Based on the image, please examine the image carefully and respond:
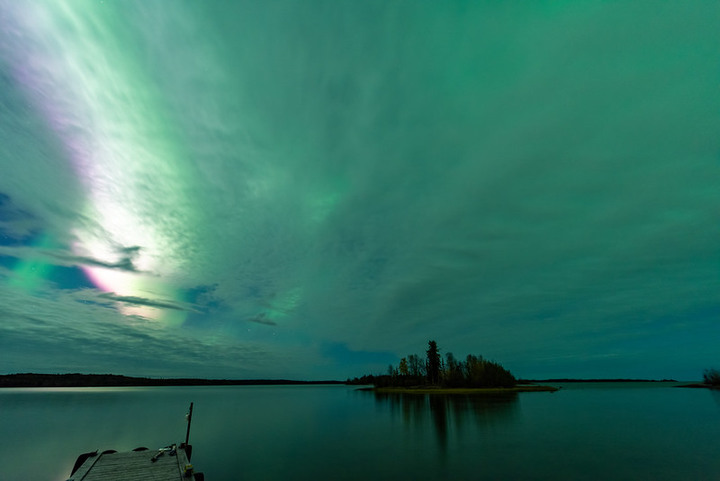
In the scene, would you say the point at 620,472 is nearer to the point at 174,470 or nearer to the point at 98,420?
the point at 174,470

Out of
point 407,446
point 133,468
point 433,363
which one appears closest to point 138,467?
point 133,468

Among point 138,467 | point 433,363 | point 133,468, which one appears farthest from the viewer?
point 433,363

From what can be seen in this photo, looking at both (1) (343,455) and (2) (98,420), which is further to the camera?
(2) (98,420)

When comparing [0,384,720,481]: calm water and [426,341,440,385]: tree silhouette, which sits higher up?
[426,341,440,385]: tree silhouette

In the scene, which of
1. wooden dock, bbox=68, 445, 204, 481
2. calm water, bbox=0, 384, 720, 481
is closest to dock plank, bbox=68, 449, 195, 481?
wooden dock, bbox=68, 445, 204, 481

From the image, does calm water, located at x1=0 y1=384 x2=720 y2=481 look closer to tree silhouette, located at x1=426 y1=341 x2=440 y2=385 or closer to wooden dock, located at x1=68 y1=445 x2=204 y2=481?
wooden dock, located at x1=68 y1=445 x2=204 y2=481

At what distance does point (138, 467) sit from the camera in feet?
99.3

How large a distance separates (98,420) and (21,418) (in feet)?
66.7

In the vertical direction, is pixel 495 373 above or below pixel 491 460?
above

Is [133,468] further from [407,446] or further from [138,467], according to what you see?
[407,446]

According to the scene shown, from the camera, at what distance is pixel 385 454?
4144 cm

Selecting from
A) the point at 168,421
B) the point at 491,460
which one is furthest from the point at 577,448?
the point at 168,421

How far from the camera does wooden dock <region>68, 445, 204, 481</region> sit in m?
27.7

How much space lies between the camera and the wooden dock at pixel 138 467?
27.7 meters
